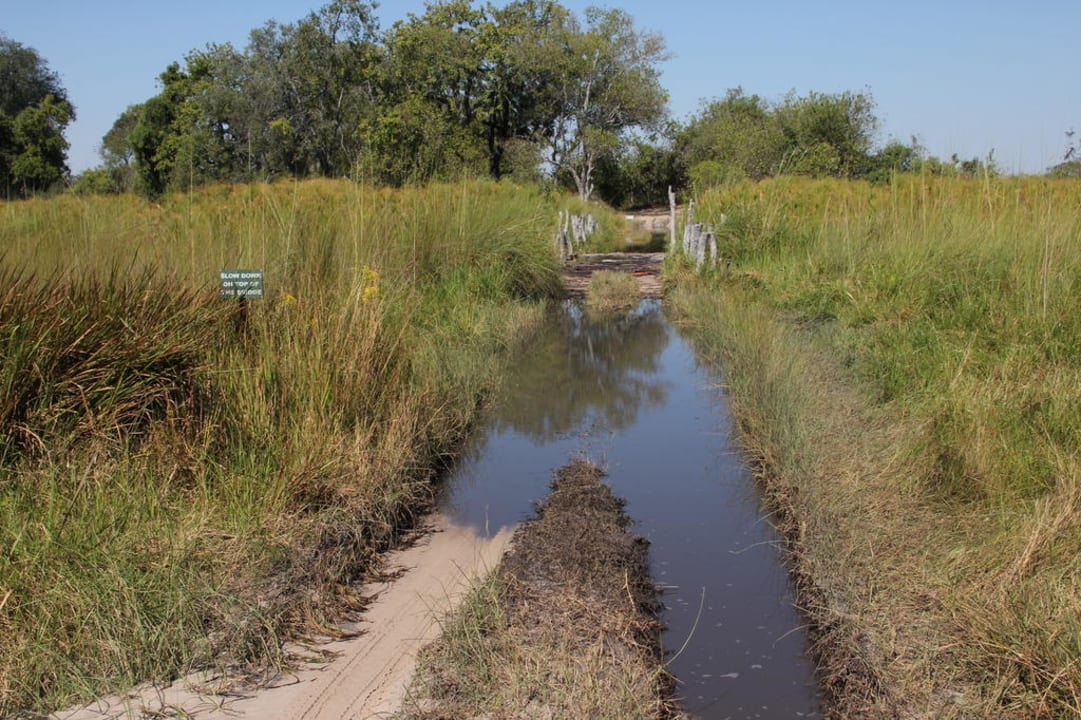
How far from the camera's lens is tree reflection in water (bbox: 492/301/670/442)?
782 cm

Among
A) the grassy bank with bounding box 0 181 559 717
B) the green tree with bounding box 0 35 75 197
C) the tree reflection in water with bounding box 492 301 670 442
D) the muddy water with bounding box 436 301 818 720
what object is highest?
the green tree with bounding box 0 35 75 197

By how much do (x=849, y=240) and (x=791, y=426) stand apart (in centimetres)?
566

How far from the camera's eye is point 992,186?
11695mm

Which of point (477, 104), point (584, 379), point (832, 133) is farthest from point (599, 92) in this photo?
point (584, 379)

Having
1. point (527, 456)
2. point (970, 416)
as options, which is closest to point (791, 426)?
point (970, 416)

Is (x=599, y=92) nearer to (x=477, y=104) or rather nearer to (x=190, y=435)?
(x=477, y=104)

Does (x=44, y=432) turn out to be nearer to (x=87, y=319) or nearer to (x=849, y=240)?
(x=87, y=319)

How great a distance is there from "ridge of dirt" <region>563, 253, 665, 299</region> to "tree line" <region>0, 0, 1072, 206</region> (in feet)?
13.7

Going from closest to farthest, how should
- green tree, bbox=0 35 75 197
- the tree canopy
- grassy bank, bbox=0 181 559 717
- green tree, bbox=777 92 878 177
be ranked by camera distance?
grassy bank, bbox=0 181 559 717, green tree, bbox=0 35 75 197, green tree, bbox=777 92 878 177, the tree canopy

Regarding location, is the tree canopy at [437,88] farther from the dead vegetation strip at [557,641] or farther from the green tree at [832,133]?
the dead vegetation strip at [557,641]

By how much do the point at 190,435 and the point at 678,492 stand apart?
2974mm

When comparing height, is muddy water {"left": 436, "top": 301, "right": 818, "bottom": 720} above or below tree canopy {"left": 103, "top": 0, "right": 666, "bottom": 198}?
below

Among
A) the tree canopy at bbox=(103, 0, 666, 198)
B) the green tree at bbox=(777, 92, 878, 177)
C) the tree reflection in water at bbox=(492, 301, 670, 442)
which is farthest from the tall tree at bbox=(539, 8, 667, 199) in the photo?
the tree reflection in water at bbox=(492, 301, 670, 442)

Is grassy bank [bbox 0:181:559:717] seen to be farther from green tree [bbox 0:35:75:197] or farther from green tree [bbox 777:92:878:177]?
green tree [bbox 777:92:878:177]
